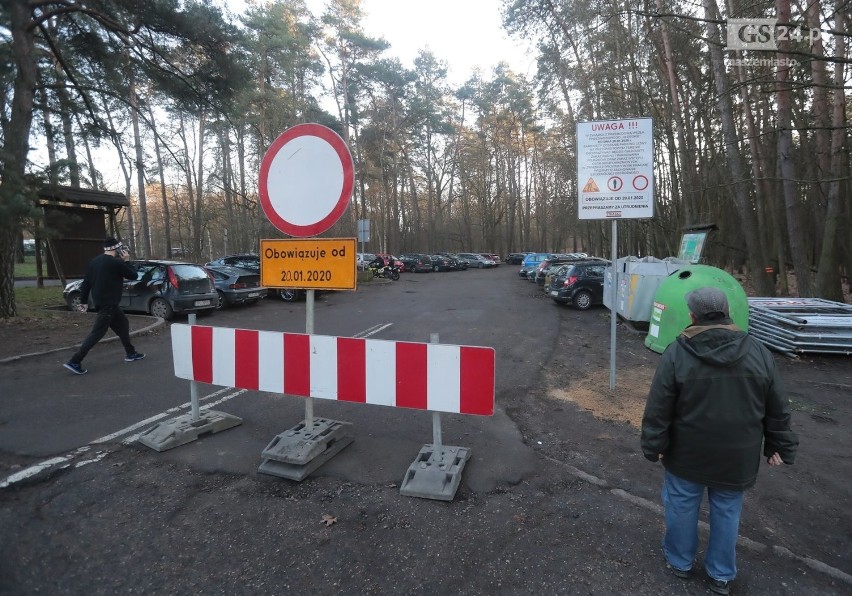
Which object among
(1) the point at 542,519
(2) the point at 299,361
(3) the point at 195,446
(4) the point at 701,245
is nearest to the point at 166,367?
(3) the point at 195,446

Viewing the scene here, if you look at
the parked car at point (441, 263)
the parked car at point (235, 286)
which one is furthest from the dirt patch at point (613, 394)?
the parked car at point (441, 263)

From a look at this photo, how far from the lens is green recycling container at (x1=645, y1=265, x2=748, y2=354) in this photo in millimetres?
A: 6844

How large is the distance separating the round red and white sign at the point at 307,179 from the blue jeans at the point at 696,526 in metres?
3.02

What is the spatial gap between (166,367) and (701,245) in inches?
431

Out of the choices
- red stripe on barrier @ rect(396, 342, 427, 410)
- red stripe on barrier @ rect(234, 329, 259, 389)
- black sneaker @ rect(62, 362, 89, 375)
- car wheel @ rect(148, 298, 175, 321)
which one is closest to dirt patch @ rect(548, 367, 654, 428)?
red stripe on barrier @ rect(396, 342, 427, 410)

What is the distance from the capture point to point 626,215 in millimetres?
5953

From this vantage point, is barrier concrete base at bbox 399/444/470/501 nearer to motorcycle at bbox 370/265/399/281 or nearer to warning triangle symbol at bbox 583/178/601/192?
warning triangle symbol at bbox 583/178/601/192

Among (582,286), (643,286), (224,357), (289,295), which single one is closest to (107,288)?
(224,357)

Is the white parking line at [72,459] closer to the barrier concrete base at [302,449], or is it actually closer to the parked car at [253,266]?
the barrier concrete base at [302,449]

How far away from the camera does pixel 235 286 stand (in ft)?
47.8

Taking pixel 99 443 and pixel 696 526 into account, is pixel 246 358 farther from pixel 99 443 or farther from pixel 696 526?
pixel 696 526

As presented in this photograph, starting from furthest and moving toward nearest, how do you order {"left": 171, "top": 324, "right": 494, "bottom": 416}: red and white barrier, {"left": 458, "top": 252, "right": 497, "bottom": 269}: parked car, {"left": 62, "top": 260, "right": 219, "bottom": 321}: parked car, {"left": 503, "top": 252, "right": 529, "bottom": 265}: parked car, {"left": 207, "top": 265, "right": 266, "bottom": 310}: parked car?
{"left": 503, "top": 252, "right": 529, "bottom": 265}: parked car
{"left": 458, "top": 252, "right": 497, "bottom": 269}: parked car
{"left": 207, "top": 265, "right": 266, "bottom": 310}: parked car
{"left": 62, "top": 260, "right": 219, "bottom": 321}: parked car
{"left": 171, "top": 324, "right": 494, "bottom": 416}: red and white barrier

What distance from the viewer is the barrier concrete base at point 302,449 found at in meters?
3.61

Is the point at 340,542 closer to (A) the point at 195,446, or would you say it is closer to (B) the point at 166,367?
(A) the point at 195,446
